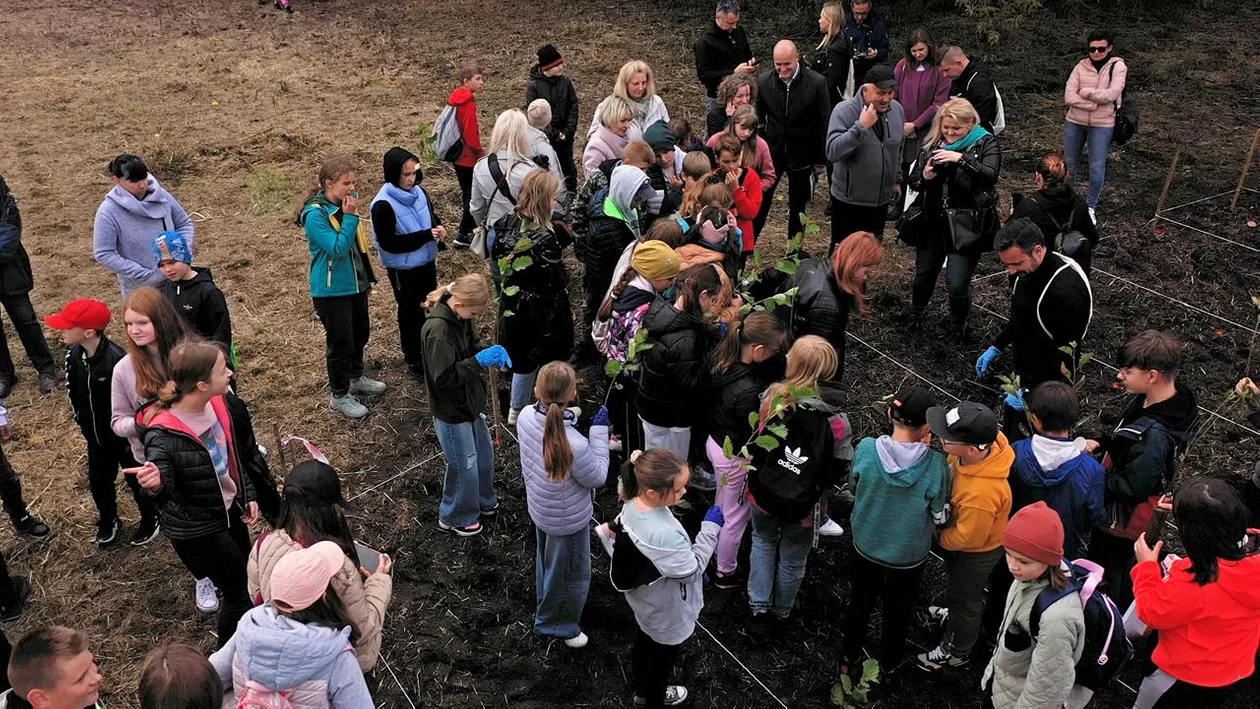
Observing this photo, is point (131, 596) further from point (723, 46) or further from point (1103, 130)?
point (1103, 130)

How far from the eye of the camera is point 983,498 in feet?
14.5

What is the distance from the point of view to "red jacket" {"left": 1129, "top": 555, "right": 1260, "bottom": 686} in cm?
390

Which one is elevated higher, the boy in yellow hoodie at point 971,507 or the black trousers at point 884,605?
the boy in yellow hoodie at point 971,507

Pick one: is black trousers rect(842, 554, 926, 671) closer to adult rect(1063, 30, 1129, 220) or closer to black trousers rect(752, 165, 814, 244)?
black trousers rect(752, 165, 814, 244)

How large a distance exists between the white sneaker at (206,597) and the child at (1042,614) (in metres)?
4.22

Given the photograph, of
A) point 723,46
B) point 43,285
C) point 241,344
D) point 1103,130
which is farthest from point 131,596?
point 1103,130

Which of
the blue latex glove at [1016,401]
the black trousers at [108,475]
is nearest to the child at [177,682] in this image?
the black trousers at [108,475]

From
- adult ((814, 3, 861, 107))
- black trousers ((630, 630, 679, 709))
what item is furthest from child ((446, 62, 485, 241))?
black trousers ((630, 630, 679, 709))

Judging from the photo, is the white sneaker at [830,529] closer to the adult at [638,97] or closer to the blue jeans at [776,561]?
the blue jeans at [776,561]

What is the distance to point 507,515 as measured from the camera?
619 centimetres

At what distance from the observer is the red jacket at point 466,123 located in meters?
8.57

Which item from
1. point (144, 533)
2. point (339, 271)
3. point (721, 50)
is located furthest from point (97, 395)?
point (721, 50)

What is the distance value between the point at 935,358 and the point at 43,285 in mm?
8041

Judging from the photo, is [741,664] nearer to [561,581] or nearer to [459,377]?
[561,581]
